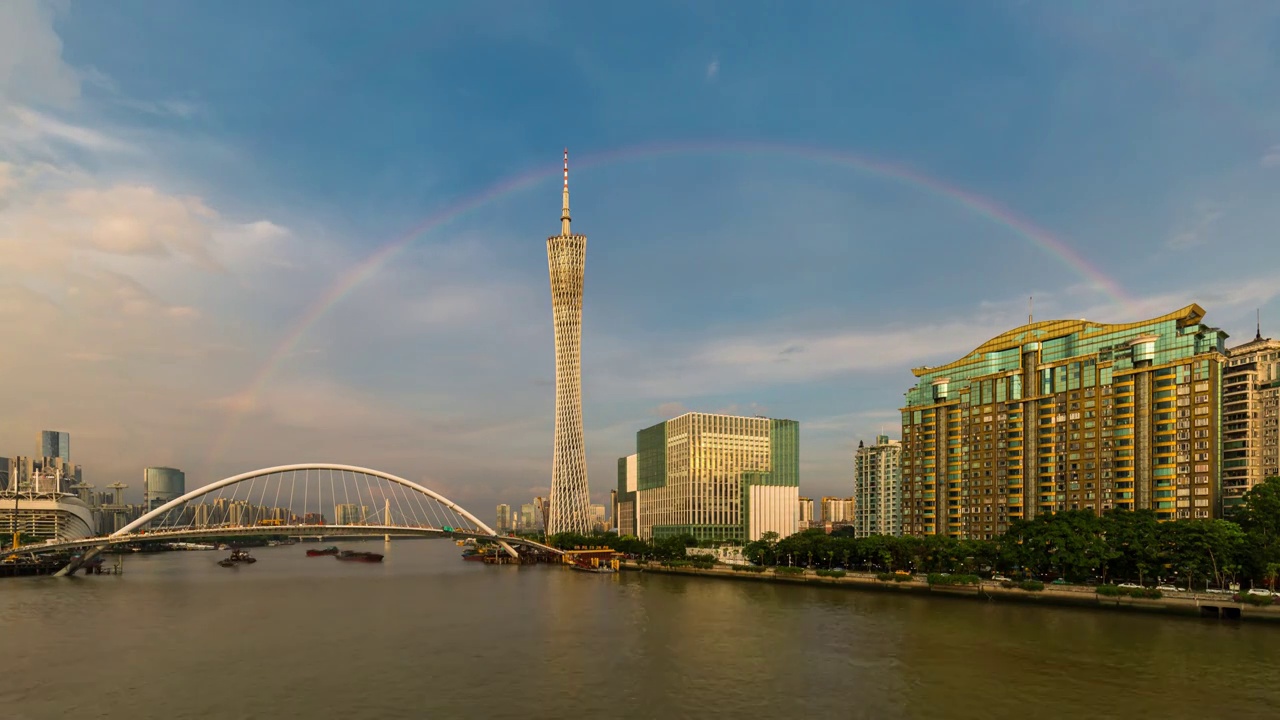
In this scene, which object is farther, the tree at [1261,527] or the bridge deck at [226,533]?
the bridge deck at [226,533]

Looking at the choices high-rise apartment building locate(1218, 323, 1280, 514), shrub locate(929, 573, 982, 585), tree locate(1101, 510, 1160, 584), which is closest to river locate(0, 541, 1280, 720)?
shrub locate(929, 573, 982, 585)

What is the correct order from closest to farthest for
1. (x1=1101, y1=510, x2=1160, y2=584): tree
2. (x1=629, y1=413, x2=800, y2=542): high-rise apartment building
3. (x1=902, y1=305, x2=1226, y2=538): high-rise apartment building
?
(x1=1101, y1=510, x2=1160, y2=584): tree < (x1=902, y1=305, x2=1226, y2=538): high-rise apartment building < (x1=629, y1=413, x2=800, y2=542): high-rise apartment building

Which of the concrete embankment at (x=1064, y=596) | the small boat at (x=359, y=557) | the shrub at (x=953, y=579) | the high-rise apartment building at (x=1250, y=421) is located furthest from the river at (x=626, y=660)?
the small boat at (x=359, y=557)

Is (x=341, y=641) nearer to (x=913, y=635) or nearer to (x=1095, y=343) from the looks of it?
(x=913, y=635)

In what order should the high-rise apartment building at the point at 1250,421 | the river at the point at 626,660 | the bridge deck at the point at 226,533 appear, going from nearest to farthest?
the river at the point at 626,660 < the high-rise apartment building at the point at 1250,421 < the bridge deck at the point at 226,533

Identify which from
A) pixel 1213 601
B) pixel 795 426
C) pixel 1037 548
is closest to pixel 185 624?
pixel 1037 548

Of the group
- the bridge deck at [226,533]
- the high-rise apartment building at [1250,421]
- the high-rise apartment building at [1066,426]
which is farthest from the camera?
the bridge deck at [226,533]

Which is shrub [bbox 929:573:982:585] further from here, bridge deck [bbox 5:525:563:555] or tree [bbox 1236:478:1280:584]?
bridge deck [bbox 5:525:563:555]

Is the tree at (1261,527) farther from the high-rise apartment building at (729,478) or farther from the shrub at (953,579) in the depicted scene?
the high-rise apartment building at (729,478)
